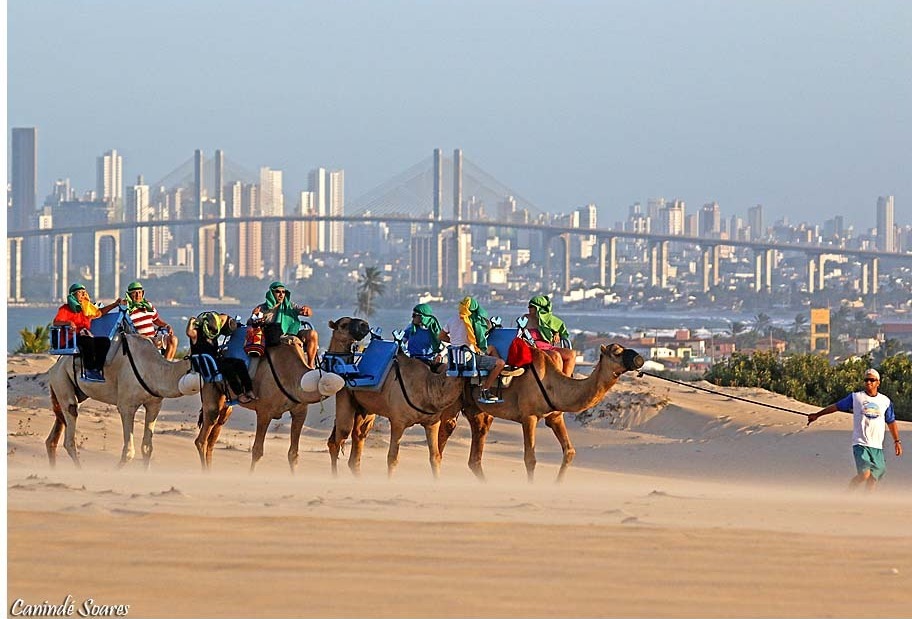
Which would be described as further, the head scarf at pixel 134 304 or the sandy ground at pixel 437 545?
the head scarf at pixel 134 304

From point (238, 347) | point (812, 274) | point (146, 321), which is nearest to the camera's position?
point (238, 347)

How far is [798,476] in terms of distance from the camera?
13.4 metres

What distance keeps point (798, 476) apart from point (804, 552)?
612 centimetres

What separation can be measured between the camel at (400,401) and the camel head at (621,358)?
0.97m

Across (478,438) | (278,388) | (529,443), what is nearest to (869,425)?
(529,443)

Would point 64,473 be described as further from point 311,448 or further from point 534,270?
point 534,270

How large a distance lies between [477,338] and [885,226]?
→ 110457 millimetres

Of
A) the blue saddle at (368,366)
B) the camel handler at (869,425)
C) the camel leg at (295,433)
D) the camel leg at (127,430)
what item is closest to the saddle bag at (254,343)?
the blue saddle at (368,366)

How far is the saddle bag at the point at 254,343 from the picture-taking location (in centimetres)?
1102

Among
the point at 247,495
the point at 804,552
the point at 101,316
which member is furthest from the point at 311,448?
the point at 804,552

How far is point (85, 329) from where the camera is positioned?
11.4 metres

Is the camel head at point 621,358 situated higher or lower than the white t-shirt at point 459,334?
lower

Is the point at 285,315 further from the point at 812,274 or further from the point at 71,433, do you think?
the point at 812,274

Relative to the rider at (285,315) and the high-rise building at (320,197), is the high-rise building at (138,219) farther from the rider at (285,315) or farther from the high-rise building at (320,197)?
the rider at (285,315)
